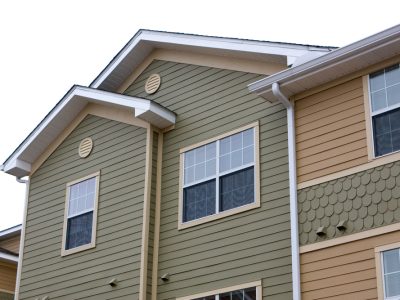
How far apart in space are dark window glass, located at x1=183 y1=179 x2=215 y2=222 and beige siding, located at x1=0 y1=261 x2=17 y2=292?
9.70 m

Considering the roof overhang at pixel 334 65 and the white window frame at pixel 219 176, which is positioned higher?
the roof overhang at pixel 334 65

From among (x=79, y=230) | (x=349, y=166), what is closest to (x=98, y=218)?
(x=79, y=230)

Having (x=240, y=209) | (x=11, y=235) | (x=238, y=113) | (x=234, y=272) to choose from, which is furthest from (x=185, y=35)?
(x=11, y=235)

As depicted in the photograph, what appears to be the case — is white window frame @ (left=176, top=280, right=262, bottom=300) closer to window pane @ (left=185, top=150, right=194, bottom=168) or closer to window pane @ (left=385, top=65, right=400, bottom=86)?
window pane @ (left=185, top=150, right=194, bottom=168)

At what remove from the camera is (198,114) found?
54.9 ft

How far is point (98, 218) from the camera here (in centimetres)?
1758

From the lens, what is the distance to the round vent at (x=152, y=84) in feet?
59.5

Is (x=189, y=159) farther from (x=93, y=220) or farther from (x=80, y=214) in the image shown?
(x=80, y=214)

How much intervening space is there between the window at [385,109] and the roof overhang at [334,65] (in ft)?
0.99

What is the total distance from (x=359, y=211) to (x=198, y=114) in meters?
4.88

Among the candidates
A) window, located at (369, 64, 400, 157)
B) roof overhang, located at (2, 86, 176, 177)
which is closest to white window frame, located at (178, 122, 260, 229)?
roof overhang, located at (2, 86, 176, 177)

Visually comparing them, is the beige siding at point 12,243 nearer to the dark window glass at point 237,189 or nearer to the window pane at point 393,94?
the dark window glass at point 237,189

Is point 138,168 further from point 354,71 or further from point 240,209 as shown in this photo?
point 354,71

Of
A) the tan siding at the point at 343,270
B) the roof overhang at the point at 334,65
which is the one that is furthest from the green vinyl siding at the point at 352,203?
the roof overhang at the point at 334,65
